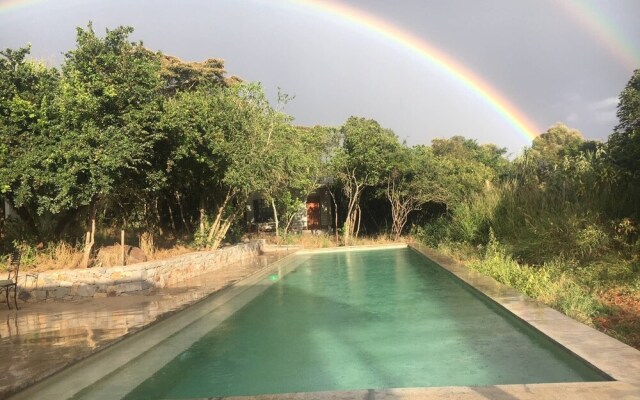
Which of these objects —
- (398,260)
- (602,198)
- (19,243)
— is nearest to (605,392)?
(602,198)

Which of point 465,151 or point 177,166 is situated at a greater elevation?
point 465,151

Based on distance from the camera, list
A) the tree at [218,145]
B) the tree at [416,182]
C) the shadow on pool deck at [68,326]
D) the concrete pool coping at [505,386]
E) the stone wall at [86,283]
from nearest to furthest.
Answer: the concrete pool coping at [505,386] < the shadow on pool deck at [68,326] < the stone wall at [86,283] < the tree at [218,145] < the tree at [416,182]

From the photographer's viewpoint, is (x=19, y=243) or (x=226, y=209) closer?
(x=19, y=243)

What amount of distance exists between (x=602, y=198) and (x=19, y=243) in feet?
43.3

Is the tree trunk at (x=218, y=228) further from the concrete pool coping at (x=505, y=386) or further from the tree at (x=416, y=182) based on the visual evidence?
the tree at (x=416, y=182)

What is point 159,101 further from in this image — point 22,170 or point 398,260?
point 398,260

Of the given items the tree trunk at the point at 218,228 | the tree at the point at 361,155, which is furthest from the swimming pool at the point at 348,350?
the tree at the point at 361,155

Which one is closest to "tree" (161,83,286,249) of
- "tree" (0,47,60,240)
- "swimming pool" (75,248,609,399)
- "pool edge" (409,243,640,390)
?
"tree" (0,47,60,240)

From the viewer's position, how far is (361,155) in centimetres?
2022

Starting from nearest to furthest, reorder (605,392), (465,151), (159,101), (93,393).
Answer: (605,392)
(93,393)
(159,101)
(465,151)

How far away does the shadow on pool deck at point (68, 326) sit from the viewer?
15.8 feet

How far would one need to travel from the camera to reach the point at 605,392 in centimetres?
371

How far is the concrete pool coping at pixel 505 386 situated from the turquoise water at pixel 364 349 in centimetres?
18

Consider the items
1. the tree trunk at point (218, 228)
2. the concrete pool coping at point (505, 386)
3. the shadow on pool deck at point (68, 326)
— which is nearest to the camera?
the concrete pool coping at point (505, 386)
